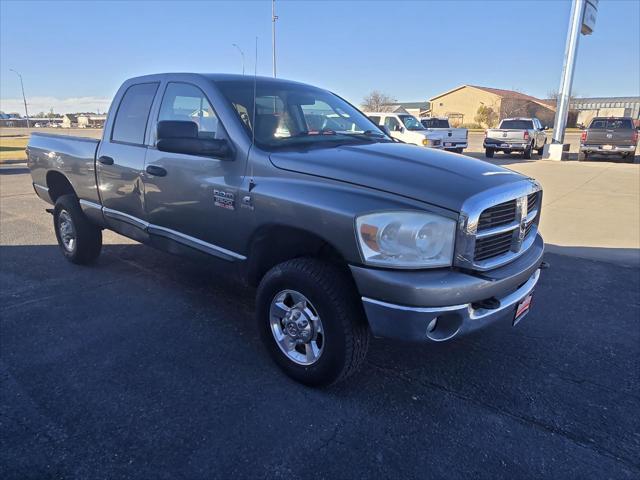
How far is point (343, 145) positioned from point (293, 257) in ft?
2.95

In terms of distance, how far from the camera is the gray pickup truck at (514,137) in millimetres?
19688

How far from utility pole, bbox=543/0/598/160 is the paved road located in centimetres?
1817

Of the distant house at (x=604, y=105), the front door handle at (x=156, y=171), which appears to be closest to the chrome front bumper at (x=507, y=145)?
the front door handle at (x=156, y=171)

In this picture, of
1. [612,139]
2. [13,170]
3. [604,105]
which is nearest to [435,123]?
[612,139]

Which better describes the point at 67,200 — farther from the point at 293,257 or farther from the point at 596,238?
the point at 596,238

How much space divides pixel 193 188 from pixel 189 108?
70 cm

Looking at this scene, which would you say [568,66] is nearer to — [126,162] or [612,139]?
[612,139]

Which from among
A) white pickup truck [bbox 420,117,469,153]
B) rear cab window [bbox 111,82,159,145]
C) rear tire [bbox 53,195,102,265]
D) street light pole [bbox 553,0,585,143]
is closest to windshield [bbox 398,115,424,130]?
white pickup truck [bbox 420,117,469,153]

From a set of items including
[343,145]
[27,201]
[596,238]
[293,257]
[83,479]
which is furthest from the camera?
[27,201]

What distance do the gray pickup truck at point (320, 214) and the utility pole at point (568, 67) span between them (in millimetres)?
19093

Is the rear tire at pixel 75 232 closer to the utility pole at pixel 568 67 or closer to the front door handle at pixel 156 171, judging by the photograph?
the front door handle at pixel 156 171

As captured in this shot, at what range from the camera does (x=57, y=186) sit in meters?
5.39

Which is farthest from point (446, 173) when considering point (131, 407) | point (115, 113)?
point (115, 113)

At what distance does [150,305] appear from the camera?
4133mm
